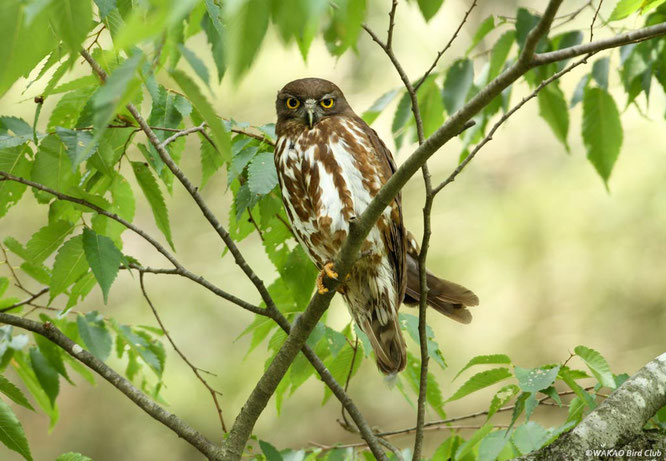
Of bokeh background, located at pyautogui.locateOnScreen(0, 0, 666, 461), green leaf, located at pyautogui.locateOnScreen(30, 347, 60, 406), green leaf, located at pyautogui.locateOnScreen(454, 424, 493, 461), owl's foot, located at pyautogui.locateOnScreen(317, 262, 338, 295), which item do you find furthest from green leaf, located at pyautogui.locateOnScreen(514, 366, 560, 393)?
bokeh background, located at pyautogui.locateOnScreen(0, 0, 666, 461)

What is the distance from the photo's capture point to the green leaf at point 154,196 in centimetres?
235

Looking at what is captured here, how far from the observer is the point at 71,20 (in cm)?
116

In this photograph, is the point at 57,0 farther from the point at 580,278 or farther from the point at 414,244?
the point at 580,278

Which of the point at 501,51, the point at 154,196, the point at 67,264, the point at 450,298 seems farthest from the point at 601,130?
the point at 67,264

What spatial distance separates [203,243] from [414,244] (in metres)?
5.35

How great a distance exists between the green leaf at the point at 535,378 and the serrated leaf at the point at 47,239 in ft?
4.64

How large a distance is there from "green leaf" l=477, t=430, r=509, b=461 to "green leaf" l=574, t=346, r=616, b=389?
12.9 inches

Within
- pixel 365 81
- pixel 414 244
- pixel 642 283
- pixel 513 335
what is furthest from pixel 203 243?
pixel 414 244

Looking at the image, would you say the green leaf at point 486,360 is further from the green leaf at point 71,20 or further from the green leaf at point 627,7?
the green leaf at point 71,20

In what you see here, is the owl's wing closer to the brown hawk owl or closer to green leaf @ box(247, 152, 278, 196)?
the brown hawk owl

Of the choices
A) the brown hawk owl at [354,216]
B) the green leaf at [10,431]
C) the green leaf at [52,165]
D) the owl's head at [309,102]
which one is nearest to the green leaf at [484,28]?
the brown hawk owl at [354,216]

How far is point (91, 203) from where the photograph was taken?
214 cm

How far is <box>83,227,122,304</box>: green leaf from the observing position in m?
2.00

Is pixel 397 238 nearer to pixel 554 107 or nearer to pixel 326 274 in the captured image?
pixel 326 274
